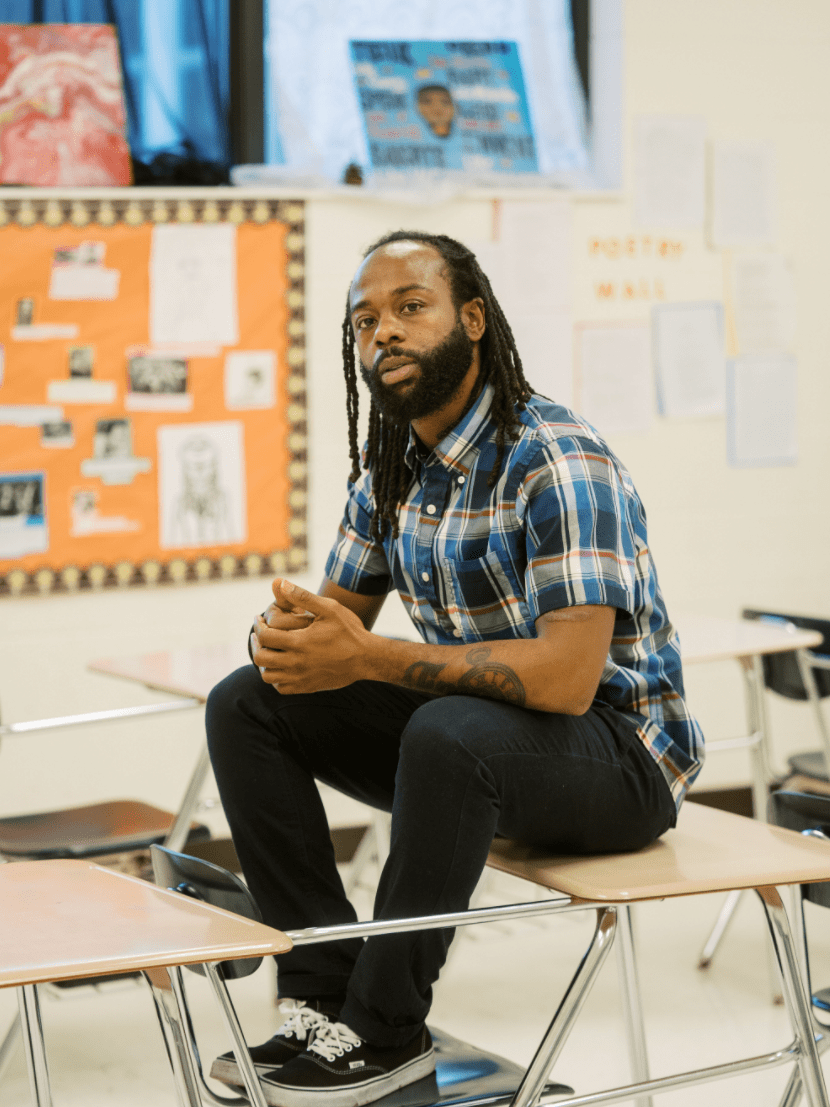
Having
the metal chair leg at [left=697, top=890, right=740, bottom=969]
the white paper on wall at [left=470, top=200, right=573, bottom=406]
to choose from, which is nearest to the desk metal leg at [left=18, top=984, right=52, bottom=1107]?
the metal chair leg at [left=697, top=890, right=740, bottom=969]

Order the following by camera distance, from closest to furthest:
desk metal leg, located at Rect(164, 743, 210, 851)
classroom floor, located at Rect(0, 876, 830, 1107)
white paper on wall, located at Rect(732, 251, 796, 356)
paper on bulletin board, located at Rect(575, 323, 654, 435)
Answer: classroom floor, located at Rect(0, 876, 830, 1107) → desk metal leg, located at Rect(164, 743, 210, 851) → paper on bulletin board, located at Rect(575, 323, 654, 435) → white paper on wall, located at Rect(732, 251, 796, 356)

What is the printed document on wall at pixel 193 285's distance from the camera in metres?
3.29

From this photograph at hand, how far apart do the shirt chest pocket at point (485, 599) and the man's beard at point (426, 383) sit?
23cm

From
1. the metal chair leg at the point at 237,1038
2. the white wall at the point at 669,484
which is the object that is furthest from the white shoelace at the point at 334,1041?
the white wall at the point at 669,484

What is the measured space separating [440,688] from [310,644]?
0.17 metres

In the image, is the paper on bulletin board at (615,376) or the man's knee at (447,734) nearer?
the man's knee at (447,734)

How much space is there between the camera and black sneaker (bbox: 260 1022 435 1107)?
59.1 inches

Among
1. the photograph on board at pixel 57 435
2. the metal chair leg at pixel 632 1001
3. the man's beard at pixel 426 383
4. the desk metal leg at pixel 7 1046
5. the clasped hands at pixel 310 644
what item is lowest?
the desk metal leg at pixel 7 1046

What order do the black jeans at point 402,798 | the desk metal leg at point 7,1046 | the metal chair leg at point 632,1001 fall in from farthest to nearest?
the desk metal leg at point 7,1046 → the metal chair leg at point 632,1001 → the black jeans at point 402,798

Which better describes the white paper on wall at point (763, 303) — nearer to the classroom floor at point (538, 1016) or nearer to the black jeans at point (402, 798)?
the classroom floor at point (538, 1016)

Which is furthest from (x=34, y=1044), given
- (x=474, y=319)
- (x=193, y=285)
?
(x=193, y=285)

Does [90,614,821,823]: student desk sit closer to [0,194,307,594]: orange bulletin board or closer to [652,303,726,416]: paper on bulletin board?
[0,194,307,594]: orange bulletin board

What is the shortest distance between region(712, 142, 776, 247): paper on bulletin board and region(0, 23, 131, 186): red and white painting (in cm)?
163

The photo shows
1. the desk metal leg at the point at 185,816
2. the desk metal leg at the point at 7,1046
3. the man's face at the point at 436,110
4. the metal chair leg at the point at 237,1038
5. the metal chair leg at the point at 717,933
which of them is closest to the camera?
the metal chair leg at the point at 237,1038
